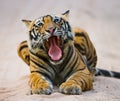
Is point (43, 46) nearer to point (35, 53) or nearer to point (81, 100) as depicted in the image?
point (35, 53)

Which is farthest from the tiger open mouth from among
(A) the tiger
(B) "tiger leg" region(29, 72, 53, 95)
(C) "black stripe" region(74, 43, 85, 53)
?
→ (C) "black stripe" region(74, 43, 85, 53)

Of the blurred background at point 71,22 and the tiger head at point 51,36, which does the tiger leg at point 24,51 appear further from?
the blurred background at point 71,22

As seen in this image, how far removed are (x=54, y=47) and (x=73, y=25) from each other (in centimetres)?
399

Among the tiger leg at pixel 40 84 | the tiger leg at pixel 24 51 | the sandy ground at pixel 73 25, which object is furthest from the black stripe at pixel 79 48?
the tiger leg at pixel 40 84

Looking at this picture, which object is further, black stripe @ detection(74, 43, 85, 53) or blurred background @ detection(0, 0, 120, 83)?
blurred background @ detection(0, 0, 120, 83)

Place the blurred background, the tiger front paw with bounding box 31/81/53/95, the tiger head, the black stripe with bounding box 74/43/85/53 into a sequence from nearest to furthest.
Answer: the tiger front paw with bounding box 31/81/53/95
the tiger head
the black stripe with bounding box 74/43/85/53
the blurred background

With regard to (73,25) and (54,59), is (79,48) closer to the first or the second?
(54,59)

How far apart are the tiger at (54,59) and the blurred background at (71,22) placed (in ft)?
5.53

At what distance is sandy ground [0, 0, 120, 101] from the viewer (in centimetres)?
461

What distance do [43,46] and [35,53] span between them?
11 centimetres

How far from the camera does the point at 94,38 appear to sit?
8.14 m

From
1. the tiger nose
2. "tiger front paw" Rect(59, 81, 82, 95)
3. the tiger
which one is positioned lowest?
"tiger front paw" Rect(59, 81, 82, 95)

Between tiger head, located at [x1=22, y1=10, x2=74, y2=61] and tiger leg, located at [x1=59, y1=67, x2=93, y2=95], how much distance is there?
20cm

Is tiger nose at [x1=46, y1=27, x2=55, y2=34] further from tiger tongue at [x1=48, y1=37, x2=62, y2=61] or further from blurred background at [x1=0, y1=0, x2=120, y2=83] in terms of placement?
blurred background at [x1=0, y1=0, x2=120, y2=83]
